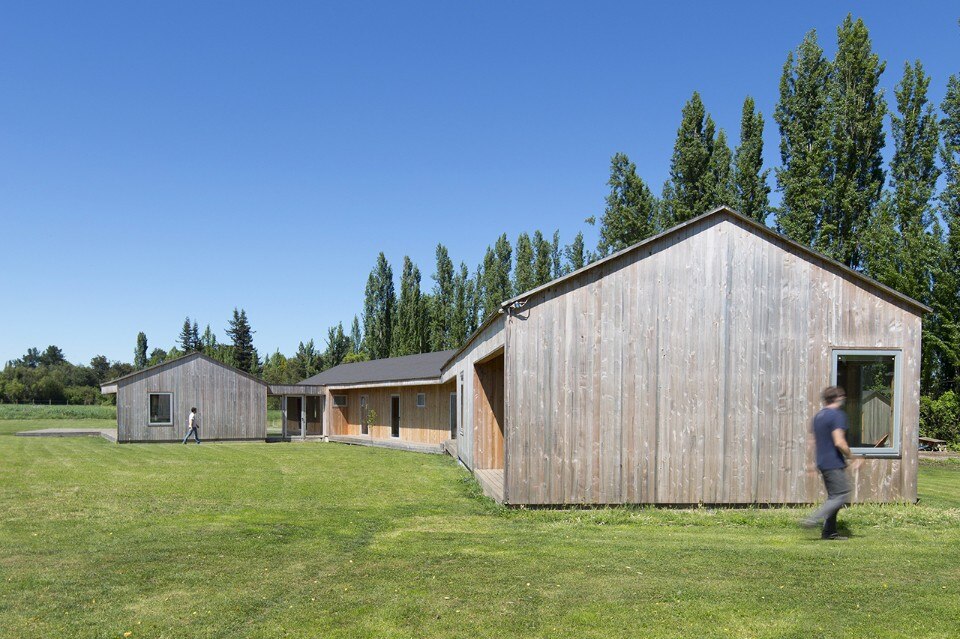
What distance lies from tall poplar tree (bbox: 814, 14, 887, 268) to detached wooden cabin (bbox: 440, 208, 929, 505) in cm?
1818

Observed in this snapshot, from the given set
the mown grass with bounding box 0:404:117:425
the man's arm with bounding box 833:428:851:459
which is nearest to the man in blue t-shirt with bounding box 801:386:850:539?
the man's arm with bounding box 833:428:851:459

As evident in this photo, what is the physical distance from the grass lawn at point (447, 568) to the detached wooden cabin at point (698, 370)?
608mm

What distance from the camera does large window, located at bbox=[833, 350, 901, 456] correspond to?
1103cm

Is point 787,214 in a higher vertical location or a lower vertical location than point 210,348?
higher

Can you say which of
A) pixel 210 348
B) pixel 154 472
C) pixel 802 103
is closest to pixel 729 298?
pixel 154 472

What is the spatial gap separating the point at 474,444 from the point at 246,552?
800 centimetres

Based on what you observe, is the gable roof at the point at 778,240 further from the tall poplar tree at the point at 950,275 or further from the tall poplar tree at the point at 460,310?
the tall poplar tree at the point at 460,310

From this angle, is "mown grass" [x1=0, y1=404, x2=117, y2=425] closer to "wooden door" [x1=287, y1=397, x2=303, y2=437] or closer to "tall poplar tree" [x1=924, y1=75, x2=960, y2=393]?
"wooden door" [x1=287, y1=397, x2=303, y2=437]

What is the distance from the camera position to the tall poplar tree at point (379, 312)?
163 ft

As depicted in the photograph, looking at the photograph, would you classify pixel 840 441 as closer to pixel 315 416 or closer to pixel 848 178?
pixel 848 178

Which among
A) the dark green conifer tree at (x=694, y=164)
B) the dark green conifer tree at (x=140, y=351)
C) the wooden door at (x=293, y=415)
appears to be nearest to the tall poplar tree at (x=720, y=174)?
the dark green conifer tree at (x=694, y=164)

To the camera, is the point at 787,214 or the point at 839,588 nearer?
the point at 839,588

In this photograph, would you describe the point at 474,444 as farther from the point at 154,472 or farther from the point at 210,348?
the point at 210,348

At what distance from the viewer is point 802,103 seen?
28.3 metres
